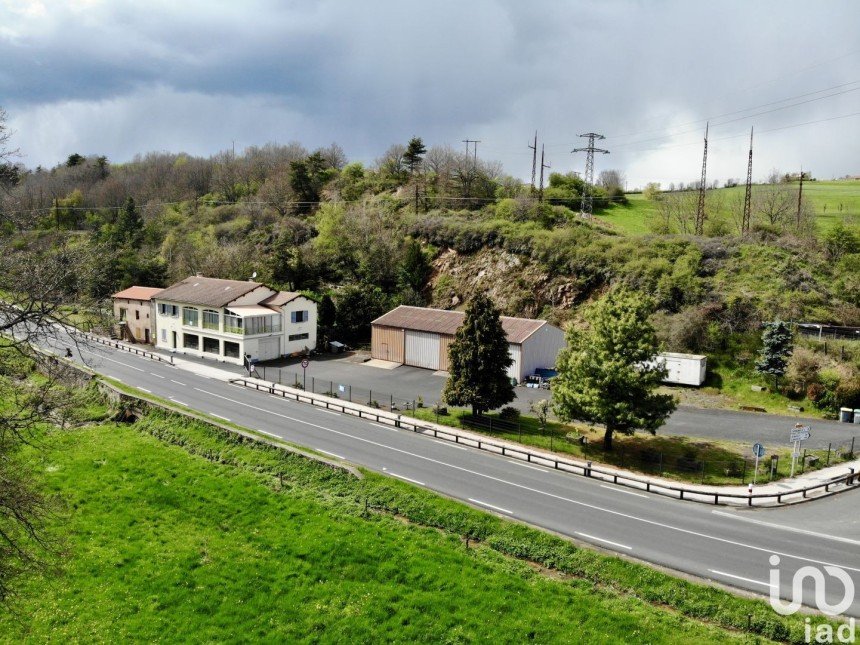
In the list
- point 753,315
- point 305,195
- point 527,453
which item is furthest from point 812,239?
point 305,195

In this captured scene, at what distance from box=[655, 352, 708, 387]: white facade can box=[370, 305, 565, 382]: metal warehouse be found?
8.75 metres

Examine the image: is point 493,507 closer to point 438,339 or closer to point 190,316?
point 438,339

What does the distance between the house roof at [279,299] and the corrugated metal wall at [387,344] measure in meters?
7.93

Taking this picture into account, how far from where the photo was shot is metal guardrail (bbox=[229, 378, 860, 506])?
80.2ft

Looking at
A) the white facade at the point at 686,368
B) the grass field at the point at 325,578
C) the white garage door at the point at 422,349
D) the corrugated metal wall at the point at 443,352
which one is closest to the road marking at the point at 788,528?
the grass field at the point at 325,578

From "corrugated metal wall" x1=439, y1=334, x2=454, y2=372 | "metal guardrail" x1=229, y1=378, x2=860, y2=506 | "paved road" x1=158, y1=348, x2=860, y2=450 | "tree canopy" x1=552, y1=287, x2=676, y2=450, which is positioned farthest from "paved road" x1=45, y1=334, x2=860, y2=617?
"corrugated metal wall" x1=439, y1=334, x2=454, y2=372

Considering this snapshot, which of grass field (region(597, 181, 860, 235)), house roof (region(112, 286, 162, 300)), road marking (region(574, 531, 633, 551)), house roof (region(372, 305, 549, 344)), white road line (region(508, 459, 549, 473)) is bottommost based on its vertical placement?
white road line (region(508, 459, 549, 473))

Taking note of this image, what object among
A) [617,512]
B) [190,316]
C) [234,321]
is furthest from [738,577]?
[190,316]

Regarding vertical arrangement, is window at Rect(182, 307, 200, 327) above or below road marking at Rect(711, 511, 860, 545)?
above

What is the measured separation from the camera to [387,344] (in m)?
51.0

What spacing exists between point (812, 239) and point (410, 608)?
5381cm

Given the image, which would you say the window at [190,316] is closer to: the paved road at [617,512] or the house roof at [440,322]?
the house roof at [440,322]

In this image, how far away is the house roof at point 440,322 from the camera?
45.0 meters

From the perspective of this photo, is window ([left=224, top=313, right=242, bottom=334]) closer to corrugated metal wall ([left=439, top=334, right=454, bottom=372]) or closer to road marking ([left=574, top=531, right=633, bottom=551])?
corrugated metal wall ([left=439, top=334, right=454, bottom=372])
